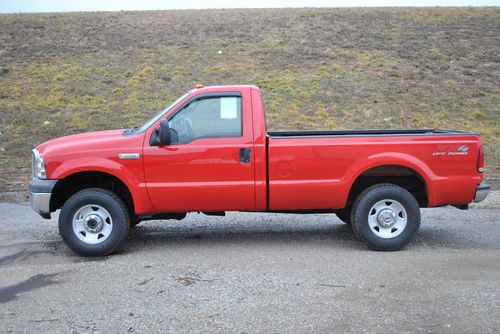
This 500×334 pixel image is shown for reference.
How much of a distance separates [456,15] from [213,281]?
33064 millimetres

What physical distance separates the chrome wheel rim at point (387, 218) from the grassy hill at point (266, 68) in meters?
7.28

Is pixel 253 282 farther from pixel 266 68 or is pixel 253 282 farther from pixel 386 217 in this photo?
pixel 266 68

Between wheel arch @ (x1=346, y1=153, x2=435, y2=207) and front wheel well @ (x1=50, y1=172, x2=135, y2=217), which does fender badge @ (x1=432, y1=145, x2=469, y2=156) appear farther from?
front wheel well @ (x1=50, y1=172, x2=135, y2=217)

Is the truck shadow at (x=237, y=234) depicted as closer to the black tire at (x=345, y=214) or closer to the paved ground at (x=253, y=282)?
the paved ground at (x=253, y=282)

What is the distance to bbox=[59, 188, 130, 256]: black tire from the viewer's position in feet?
20.9

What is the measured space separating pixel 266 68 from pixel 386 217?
19046 millimetres

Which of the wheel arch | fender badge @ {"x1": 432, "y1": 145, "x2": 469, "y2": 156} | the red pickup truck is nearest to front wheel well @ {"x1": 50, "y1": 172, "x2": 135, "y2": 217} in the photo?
the red pickup truck

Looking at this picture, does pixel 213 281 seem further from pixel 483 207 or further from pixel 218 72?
pixel 218 72

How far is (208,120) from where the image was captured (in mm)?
6570

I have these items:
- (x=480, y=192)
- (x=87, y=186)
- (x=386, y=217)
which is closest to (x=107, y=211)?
(x=87, y=186)

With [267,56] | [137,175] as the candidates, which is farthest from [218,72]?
[137,175]

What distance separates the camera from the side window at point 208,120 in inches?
256

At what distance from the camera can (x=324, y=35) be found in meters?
30.3

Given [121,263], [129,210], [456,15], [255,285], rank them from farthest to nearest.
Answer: [456,15], [129,210], [121,263], [255,285]
